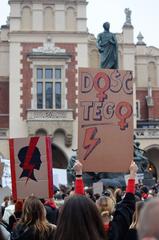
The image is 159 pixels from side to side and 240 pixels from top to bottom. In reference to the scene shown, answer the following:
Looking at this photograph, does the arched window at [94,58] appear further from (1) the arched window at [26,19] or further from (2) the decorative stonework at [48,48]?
(1) the arched window at [26,19]

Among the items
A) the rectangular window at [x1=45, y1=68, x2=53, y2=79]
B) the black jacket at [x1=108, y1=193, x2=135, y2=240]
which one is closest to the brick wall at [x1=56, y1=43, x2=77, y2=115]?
the rectangular window at [x1=45, y1=68, x2=53, y2=79]

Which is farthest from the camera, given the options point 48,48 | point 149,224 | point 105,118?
point 48,48

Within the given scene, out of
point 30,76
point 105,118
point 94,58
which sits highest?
point 94,58

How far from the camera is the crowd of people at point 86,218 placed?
6.19 feet

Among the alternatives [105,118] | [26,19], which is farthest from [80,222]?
[26,19]

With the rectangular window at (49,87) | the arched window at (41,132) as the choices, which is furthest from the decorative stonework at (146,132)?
the arched window at (41,132)

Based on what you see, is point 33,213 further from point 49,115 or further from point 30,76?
point 30,76

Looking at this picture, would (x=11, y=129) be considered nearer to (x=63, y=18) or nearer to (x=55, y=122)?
(x=55, y=122)

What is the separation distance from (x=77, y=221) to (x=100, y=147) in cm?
525

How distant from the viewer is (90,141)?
8.07 metres

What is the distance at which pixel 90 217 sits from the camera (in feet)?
9.12

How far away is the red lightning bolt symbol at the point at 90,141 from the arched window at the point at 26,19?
22.9 metres

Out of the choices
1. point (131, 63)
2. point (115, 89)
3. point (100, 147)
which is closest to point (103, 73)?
point (115, 89)

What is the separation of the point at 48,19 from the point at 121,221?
27.9 metres
